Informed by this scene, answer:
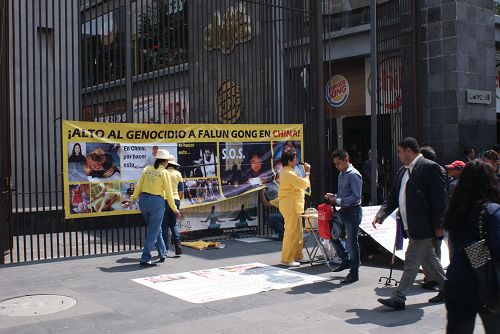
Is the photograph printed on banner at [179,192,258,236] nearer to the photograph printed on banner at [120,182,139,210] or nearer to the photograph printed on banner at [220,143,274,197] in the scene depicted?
the photograph printed on banner at [220,143,274,197]

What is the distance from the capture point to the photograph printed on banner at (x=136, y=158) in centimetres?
986

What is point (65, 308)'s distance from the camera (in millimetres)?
6461

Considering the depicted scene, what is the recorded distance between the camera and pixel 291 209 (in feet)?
28.5

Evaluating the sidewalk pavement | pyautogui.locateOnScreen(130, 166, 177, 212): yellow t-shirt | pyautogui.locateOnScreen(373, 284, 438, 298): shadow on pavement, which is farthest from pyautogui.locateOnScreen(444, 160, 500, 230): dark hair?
pyautogui.locateOnScreen(130, 166, 177, 212): yellow t-shirt

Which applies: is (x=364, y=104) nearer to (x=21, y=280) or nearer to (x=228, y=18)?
(x=228, y=18)

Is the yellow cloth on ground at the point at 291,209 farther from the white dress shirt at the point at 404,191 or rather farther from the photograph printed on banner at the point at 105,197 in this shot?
the photograph printed on banner at the point at 105,197

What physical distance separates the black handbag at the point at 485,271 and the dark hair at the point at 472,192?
0.41 ft

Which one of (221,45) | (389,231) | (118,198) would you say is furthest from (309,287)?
(221,45)

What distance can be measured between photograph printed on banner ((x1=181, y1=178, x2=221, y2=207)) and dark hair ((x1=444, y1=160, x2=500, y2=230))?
23.4ft

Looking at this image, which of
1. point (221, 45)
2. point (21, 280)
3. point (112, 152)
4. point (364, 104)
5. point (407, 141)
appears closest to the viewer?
point (407, 141)

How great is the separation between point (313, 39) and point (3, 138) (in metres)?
6.75

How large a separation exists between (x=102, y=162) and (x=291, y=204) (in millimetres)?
3390

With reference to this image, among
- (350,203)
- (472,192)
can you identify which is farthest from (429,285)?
(472,192)

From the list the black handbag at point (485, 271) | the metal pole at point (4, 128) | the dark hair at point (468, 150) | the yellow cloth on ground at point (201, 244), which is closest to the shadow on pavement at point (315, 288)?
the yellow cloth on ground at point (201, 244)
